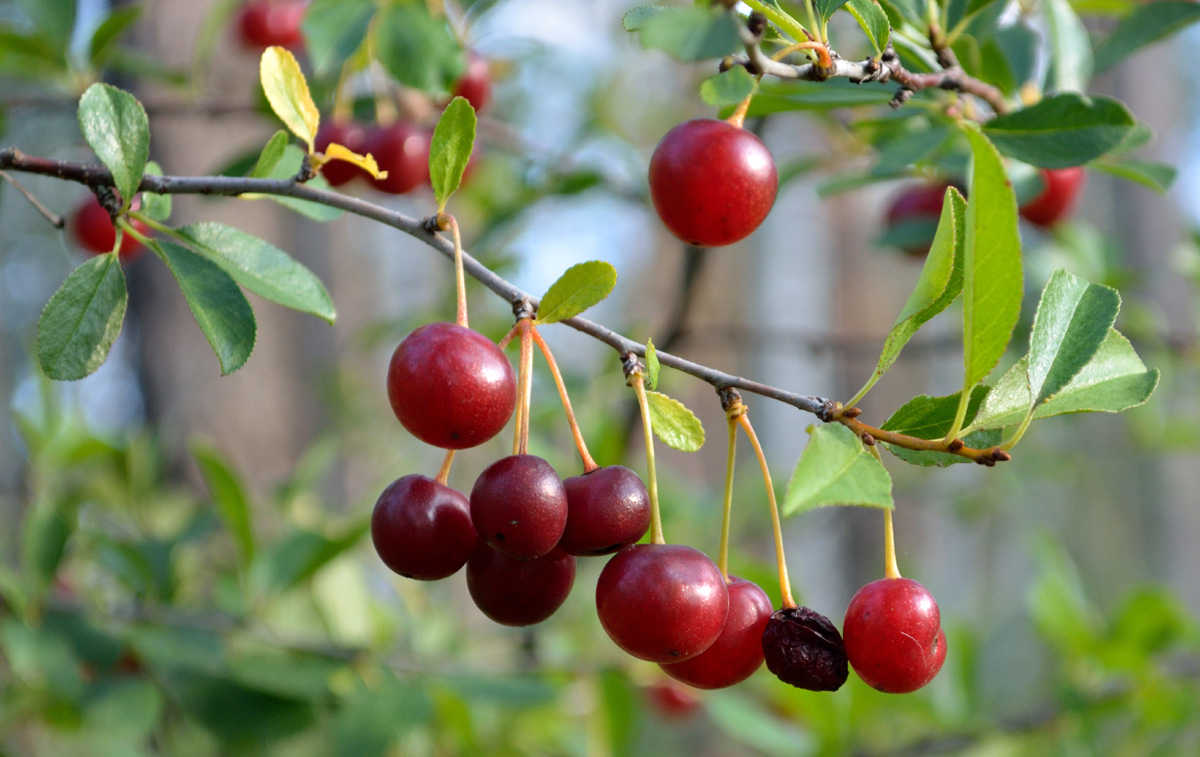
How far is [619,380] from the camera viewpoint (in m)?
2.31

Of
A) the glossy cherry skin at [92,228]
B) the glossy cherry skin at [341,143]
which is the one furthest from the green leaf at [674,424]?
the glossy cherry skin at [92,228]

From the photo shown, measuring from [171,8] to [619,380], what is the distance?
1.82 metres

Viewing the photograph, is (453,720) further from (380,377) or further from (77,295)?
(380,377)

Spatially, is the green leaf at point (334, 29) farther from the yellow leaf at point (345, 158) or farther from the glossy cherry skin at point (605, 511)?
the glossy cherry skin at point (605, 511)

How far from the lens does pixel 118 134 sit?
0.80m

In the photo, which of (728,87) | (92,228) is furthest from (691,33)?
(92,228)

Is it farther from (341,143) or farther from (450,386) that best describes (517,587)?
(341,143)

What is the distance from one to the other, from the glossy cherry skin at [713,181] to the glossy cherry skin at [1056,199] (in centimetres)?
A: 100

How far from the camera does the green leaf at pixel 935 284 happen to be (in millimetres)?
692

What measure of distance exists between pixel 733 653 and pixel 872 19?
55 centimetres

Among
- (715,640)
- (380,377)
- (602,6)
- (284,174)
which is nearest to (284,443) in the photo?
(284,174)

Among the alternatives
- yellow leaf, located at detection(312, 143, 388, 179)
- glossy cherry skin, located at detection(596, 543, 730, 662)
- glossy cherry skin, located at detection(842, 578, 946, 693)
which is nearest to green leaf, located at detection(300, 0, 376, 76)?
yellow leaf, located at detection(312, 143, 388, 179)

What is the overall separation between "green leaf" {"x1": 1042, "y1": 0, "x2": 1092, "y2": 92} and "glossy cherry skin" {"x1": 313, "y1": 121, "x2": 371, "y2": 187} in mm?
1059

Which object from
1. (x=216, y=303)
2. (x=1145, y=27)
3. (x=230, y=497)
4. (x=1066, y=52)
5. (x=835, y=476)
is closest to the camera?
(x=835, y=476)
